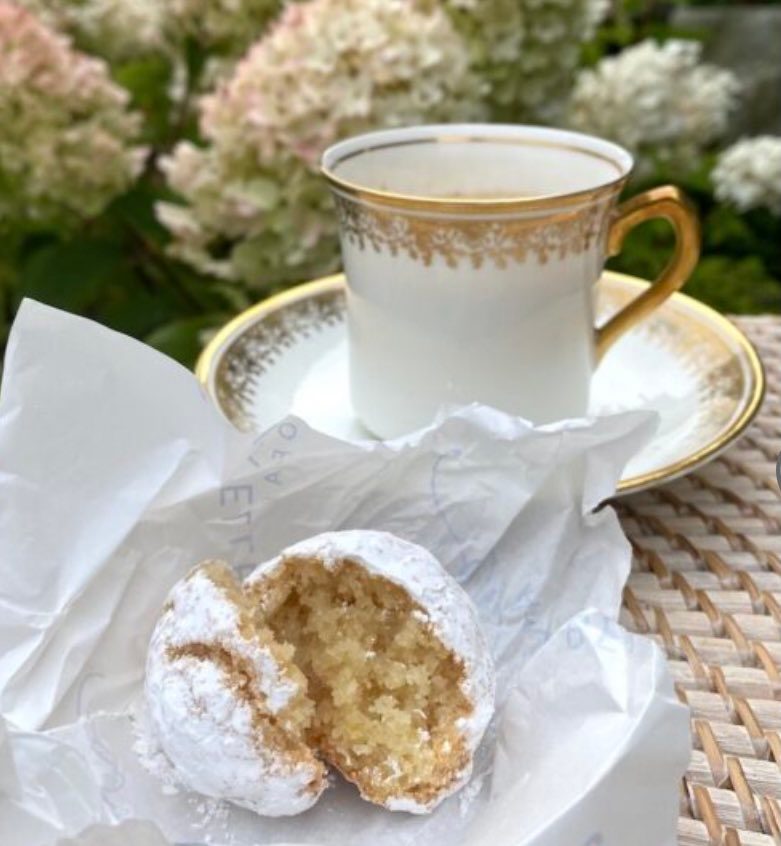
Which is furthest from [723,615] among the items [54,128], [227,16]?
[227,16]

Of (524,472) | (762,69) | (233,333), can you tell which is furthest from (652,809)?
(762,69)

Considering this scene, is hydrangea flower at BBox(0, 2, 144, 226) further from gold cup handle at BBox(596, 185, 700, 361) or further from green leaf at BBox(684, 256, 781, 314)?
green leaf at BBox(684, 256, 781, 314)

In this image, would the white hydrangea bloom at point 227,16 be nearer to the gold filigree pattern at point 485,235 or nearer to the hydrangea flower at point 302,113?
the hydrangea flower at point 302,113

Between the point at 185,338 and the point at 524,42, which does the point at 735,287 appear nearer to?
the point at 524,42

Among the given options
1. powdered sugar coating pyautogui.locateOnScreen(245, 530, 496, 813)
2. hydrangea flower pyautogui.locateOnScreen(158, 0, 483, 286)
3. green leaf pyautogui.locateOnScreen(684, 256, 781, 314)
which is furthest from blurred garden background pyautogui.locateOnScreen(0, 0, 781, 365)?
powdered sugar coating pyautogui.locateOnScreen(245, 530, 496, 813)

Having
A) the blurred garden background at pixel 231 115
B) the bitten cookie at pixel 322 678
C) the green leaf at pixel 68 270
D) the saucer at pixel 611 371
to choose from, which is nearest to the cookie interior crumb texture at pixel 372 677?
the bitten cookie at pixel 322 678
